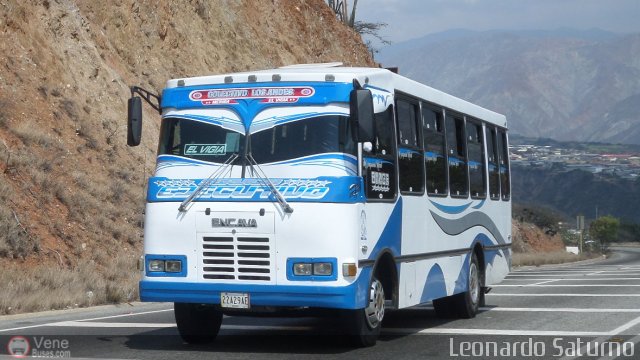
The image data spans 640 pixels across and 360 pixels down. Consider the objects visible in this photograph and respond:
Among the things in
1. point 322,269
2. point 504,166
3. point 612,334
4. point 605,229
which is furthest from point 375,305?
point 605,229

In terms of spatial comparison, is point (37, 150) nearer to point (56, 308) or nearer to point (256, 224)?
point (56, 308)

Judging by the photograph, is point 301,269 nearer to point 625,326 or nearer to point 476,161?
point 625,326

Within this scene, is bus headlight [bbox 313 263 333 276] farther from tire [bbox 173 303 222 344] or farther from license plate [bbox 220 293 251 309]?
tire [bbox 173 303 222 344]

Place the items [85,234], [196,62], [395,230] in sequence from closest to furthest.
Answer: [395,230] → [85,234] → [196,62]

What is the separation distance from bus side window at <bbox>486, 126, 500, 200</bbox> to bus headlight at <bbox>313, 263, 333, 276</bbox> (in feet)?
23.9

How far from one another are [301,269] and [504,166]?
28.9 ft

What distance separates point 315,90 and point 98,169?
58.5 feet

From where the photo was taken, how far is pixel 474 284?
58.2 feet

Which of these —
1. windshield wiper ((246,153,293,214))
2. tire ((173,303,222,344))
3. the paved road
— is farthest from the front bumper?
windshield wiper ((246,153,293,214))

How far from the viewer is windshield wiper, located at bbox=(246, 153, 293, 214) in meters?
12.5

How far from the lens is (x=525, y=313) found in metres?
17.8

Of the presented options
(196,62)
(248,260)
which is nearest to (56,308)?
(248,260)

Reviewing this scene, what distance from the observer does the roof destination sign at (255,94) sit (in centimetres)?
1301

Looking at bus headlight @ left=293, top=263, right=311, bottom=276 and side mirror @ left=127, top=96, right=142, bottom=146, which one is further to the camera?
side mirror @ left=127, top=96, right=142, bottom=146
